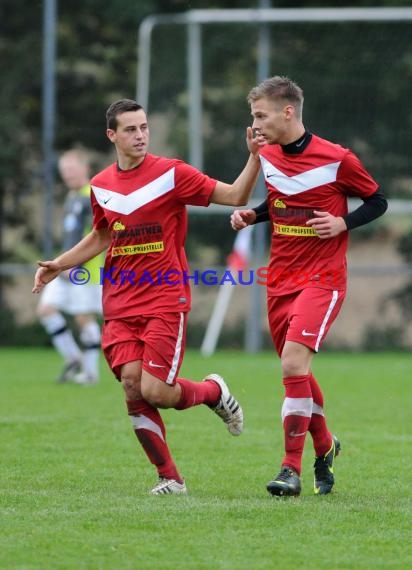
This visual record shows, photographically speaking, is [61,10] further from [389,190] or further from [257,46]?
[389,190]

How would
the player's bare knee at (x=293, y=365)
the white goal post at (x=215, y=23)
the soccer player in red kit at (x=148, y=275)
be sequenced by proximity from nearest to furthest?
the player's bare knee at (x=293, y=365) < the soccer player in red kit at (x=148, y=275) < the white goal post at (x=215, y=23)

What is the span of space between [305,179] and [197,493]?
5.45 ft

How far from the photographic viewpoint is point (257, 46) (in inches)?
653

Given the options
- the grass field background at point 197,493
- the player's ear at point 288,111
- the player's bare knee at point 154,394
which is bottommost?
the grass field background at point 197,493

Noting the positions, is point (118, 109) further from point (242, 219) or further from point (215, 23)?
point (215, 23)

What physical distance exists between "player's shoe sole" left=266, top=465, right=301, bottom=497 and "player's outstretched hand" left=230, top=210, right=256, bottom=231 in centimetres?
127

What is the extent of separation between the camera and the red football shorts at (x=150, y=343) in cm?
612

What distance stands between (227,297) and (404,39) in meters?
4.29

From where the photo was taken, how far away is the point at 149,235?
6266 mm

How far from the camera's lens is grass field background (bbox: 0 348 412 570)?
4.74m

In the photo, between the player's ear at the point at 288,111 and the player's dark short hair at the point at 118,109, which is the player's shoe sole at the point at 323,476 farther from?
the player's dark short hair at the point at 118,109

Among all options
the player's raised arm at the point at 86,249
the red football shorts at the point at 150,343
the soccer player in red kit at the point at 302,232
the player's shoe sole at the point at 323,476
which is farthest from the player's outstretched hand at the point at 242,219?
the player's shoe sole at the point at 323,476

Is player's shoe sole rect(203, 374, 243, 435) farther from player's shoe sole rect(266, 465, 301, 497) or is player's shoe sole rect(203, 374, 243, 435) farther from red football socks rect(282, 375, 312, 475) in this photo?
player's shoe sole rect(266, 465, 301, 497)

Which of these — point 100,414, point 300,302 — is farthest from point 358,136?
point 300,302
